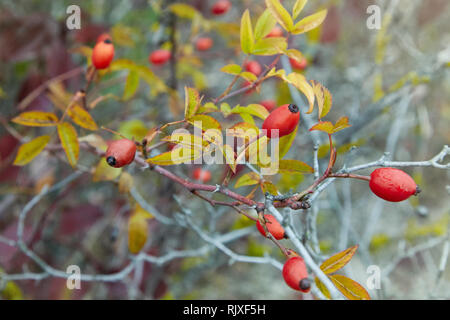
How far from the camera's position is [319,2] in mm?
1352

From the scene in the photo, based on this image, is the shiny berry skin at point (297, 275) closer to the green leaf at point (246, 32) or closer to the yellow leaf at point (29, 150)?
the green leaf at point (246, 32)

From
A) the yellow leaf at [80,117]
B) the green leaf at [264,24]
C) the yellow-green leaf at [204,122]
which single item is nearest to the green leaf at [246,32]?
the green leaf at [264,24]

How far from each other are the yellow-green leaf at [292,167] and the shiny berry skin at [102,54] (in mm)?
307

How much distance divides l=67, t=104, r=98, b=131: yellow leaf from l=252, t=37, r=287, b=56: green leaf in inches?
9.8

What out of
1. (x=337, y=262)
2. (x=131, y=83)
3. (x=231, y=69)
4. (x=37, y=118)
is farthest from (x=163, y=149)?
(x=337, y=262)

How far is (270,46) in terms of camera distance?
0.49 meters

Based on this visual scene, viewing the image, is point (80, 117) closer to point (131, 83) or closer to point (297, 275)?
point (131, 83)

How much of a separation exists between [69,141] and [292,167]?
0.31 m

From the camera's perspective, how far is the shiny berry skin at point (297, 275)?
0.36 metres

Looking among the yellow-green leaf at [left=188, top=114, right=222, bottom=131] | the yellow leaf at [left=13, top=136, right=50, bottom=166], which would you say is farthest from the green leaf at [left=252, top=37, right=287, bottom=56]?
the yellow leaf at [left=13, top=136, right=50, bottom=166]

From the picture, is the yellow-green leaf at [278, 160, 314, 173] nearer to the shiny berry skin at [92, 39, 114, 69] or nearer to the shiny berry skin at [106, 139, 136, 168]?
the shiny berry skin at [106, 139, 136, 168]
